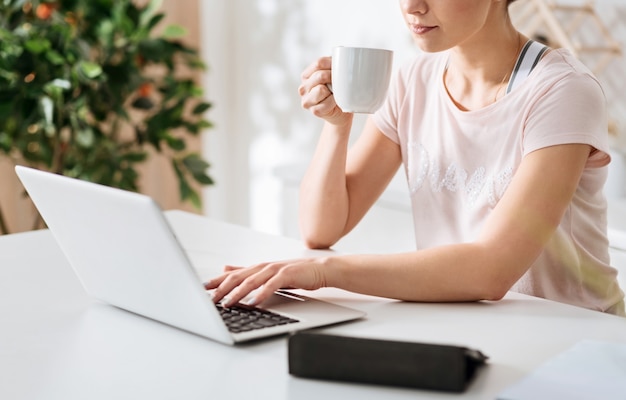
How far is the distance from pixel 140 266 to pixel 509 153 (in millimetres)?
708

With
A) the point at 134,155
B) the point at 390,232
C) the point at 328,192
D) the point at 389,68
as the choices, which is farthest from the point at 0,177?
the point at 389,68

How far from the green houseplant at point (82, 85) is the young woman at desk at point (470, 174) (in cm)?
132

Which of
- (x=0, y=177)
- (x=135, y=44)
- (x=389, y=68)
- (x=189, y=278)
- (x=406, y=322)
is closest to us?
(x=189, y=278)

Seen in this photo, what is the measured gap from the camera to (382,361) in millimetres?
846

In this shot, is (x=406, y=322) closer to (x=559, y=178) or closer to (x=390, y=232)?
(x=559, y=178)

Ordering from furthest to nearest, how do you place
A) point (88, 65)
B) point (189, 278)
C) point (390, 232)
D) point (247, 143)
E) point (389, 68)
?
point (247, 143), point (88, 65), point (390, 232), point (389, 68), point (189, 278)

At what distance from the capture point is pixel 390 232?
2443 millimetres

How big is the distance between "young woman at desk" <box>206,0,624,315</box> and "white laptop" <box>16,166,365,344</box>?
8 cm

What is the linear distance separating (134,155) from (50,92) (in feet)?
1.28

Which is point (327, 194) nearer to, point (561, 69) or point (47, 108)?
point (561, 69)

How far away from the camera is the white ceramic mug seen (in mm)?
1229

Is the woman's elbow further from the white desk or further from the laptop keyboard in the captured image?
the laptop keyboard

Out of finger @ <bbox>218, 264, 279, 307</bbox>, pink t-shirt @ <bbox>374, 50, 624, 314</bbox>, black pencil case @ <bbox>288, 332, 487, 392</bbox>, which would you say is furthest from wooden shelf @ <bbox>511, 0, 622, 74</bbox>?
black pencil case @ <bbox>288, 332, 487, 392</bbox>

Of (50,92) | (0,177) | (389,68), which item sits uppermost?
(389,68)
